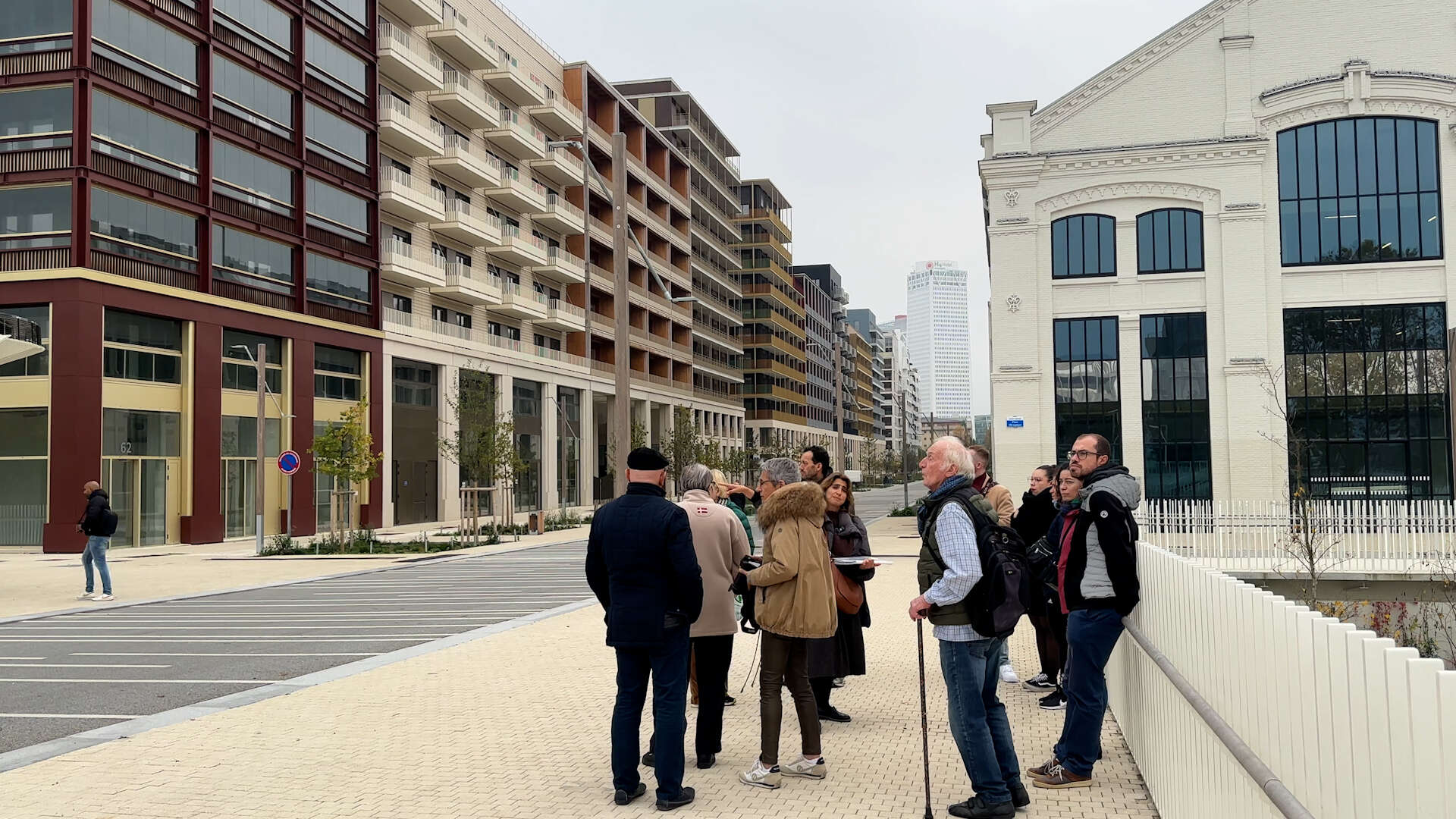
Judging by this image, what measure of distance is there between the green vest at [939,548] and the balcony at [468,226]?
42.8 metres

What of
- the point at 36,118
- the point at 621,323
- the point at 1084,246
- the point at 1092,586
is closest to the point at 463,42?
the point at 36,118

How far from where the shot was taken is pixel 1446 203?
33.7 m

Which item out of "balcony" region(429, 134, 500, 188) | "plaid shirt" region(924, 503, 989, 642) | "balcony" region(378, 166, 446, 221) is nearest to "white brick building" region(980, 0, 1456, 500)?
"balcony" region(378, 166, 446, 221)

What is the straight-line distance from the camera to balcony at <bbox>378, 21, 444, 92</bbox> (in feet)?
139

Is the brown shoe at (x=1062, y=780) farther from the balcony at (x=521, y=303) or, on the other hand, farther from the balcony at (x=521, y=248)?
the balcony at (x=521, y=248)

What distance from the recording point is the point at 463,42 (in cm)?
4734

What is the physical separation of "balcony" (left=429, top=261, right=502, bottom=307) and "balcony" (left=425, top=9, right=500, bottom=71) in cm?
936

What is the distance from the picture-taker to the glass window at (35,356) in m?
28.8

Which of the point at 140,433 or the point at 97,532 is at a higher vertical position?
the point at 140,433

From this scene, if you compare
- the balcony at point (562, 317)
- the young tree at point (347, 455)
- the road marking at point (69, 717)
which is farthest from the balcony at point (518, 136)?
the road marking at point (69, 717)

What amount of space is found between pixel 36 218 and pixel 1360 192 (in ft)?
126

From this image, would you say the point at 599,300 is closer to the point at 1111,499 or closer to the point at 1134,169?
the point at 1134,169

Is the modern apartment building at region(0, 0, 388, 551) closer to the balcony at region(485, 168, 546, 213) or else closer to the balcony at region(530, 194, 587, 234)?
the balcony at region(485, 168, 546, 213)

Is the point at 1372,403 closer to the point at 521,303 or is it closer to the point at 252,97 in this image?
the point at 521,303
